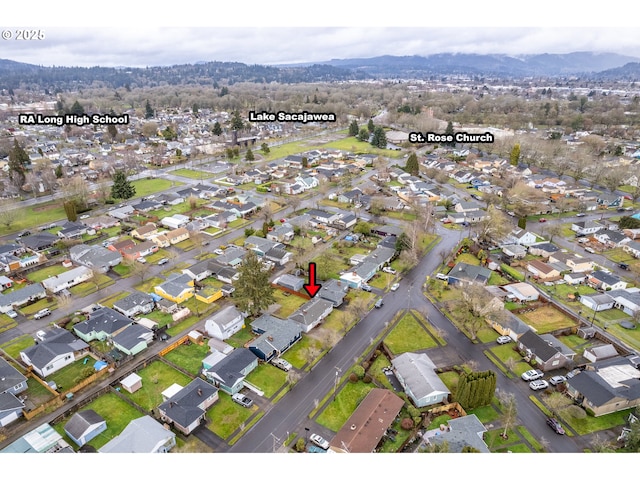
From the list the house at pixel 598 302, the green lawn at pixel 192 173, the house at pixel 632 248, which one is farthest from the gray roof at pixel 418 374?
the green lawn at pixel 192 173

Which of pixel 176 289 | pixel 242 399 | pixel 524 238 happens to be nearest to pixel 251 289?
pixel 176 289

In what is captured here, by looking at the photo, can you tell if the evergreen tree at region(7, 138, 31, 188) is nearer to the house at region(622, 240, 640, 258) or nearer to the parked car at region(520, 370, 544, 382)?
the parked car at region(520, 370, 544, 382)

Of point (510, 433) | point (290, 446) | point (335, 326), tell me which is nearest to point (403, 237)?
point (335, 326)

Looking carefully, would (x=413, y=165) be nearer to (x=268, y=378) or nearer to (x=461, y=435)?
(x=268, y=378)

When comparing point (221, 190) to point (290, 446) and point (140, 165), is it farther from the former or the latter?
point (290, 446)

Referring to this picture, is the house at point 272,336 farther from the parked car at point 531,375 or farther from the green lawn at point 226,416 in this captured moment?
the parked car at point 531,375

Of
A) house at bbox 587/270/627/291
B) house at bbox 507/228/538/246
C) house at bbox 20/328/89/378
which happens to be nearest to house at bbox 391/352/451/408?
house at bbox 587/270/627/291

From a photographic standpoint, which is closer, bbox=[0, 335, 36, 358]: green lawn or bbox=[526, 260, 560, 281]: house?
bbox=[0, 335, 36, 358]: green lawn
